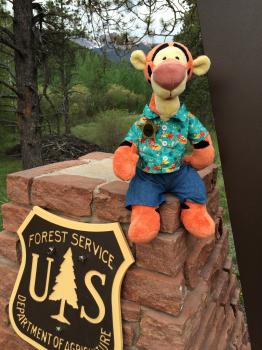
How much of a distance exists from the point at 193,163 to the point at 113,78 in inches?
429

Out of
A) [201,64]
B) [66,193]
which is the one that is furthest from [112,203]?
[201,64]

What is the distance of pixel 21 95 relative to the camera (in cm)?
427

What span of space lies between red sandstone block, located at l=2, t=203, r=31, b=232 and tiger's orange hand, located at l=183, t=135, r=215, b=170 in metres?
0.70

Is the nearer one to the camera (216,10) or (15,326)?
(216,10)

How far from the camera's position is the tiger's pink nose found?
2.99 ft

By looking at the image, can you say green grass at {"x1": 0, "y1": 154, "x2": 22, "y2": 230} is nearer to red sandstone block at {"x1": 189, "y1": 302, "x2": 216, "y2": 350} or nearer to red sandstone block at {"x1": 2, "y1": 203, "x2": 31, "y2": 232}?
red sandstone block at {"x1": 2, "y1": 203, "x2": 31, "y2": 232}

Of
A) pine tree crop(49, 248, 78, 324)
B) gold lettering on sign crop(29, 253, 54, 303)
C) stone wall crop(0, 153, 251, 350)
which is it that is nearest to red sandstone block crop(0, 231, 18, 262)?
stone wall crop(0, 153, 251, 350)

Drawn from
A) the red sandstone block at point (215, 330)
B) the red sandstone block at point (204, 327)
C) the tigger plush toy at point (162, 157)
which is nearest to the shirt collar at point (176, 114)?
the tigger plush toy at point (162, 157)

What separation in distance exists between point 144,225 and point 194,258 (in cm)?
34

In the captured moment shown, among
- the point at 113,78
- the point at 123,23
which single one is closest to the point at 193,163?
the point at 123,23

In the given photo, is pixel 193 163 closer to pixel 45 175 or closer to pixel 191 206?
pixel 191 206

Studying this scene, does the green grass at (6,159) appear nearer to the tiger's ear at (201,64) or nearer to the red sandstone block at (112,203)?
the red sandstone block at (112,203)

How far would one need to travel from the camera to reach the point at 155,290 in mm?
1174

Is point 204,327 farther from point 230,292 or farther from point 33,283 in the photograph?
point 33,283
